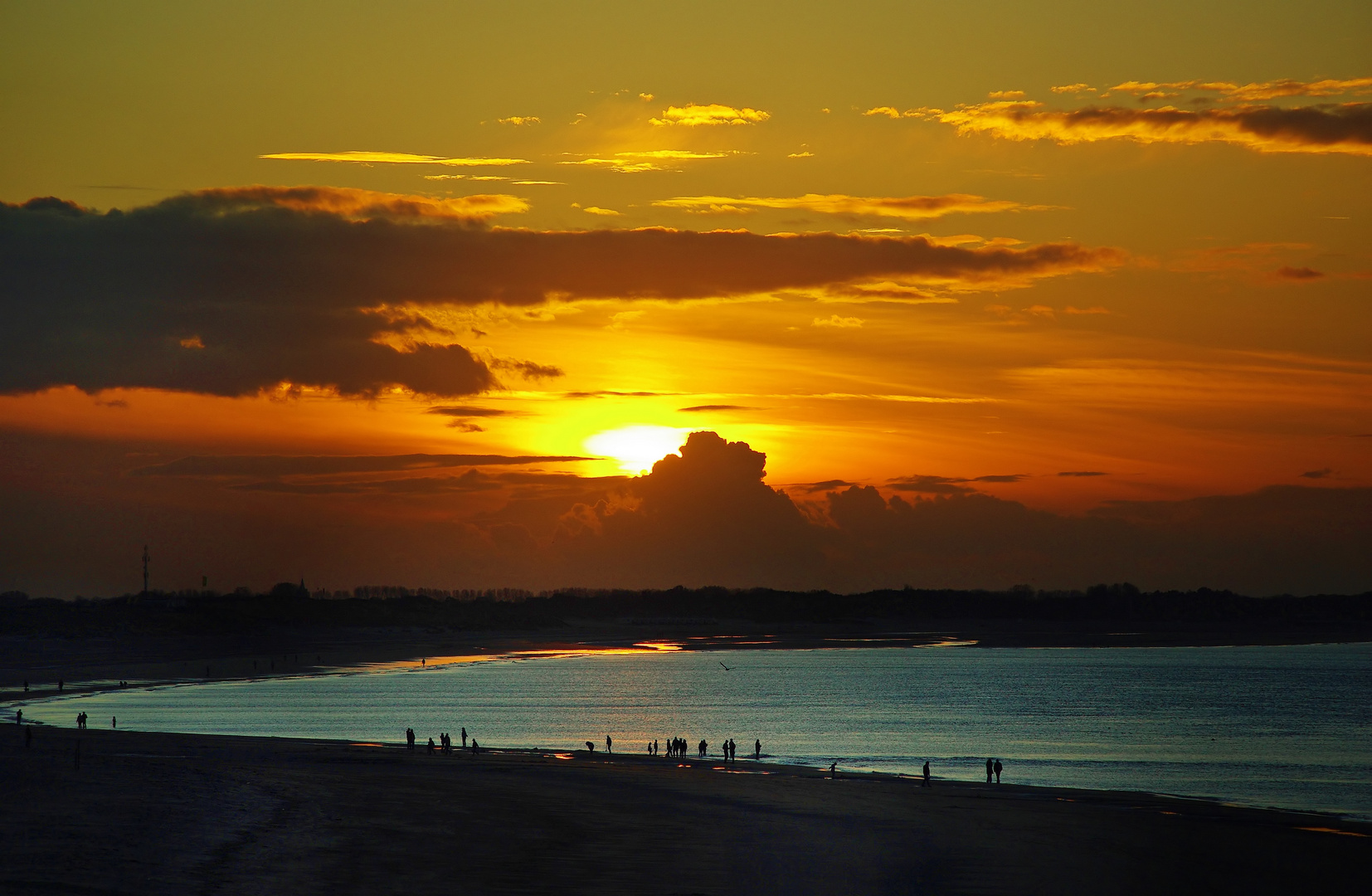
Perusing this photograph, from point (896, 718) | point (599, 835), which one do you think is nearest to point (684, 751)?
point (599, 835)

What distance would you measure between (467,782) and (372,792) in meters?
5.78

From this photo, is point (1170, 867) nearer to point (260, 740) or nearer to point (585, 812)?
point (585, 812)

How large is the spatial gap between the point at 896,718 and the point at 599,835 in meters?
66.0

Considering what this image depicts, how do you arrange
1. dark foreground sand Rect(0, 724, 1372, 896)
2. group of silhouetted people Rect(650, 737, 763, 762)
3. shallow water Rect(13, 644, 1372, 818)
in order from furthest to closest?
1. shallow water Rect(13, 644, 1372, 818)
2. group of silhouetted people Rect(650, 737, 763, 762)
3. dark foreground sand Rect(0, 724, 1372, 896)

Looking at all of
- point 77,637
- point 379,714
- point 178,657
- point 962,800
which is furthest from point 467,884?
point 77,637

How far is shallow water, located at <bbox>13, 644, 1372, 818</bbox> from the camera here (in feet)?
214

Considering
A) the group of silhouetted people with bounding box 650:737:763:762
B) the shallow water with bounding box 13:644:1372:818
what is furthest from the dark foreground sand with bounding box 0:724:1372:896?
the shallow water with bounding box 13:644:1372:818

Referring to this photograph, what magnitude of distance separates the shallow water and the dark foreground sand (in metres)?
13.6

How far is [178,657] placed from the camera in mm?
167500

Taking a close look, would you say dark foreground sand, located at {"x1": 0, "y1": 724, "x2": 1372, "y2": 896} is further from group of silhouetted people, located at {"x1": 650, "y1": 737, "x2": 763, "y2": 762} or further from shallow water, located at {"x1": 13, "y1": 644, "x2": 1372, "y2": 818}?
shallow water, located at {"x1": 13, "y1": 644, "x2": 1372, "y2": 818}

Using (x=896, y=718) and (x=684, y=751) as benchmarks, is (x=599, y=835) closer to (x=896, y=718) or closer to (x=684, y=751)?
(x=684, y=751)

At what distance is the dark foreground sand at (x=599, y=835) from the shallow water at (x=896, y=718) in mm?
13584

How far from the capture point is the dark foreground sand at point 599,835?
29.3m

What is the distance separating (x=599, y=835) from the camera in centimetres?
3631
